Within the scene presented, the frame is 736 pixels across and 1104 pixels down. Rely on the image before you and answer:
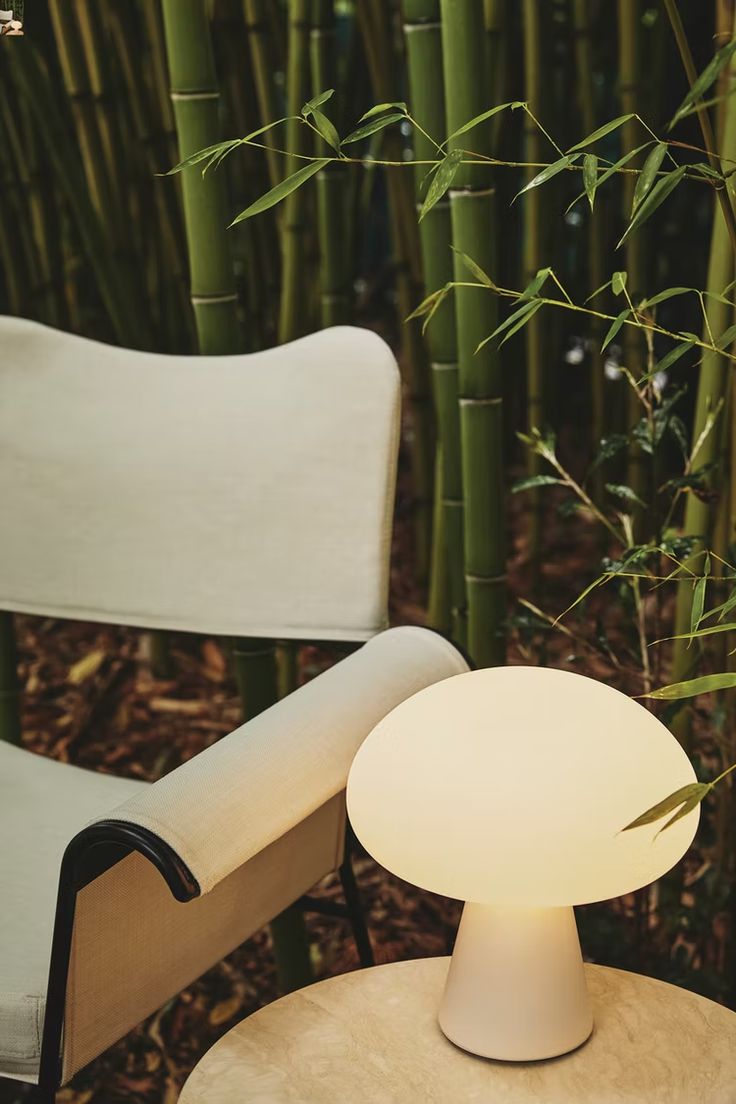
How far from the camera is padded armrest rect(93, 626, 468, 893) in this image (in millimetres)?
911

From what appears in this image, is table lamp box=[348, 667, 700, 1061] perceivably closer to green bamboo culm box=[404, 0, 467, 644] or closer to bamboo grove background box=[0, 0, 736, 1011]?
bamboo grove background box=[0, 0, 736, 1011]

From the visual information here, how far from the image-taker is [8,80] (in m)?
2.27

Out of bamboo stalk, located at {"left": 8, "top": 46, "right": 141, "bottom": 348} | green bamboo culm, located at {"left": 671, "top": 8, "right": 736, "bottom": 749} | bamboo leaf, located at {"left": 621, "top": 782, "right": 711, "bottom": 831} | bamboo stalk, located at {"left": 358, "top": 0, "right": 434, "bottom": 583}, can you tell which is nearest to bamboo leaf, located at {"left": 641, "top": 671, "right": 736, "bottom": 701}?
bamboo leaf, located at {"left": 621, "top": 782, "right": 711, "bottom": 831}

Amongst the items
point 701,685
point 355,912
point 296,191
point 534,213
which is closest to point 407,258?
point 534,213

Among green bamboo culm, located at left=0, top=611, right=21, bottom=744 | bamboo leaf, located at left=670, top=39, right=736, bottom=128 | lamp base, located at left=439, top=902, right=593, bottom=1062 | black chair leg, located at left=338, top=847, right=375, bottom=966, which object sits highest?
bamboo leaf, located at left=670, top=39, right=736, bottom=128

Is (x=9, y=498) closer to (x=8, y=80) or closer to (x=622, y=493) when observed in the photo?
(x=622, y=493)

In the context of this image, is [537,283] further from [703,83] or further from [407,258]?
[407,258]

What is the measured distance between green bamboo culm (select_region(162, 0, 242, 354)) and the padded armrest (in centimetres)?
44

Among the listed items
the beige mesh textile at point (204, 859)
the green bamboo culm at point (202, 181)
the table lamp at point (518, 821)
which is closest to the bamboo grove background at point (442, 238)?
the green bamboo culm at point (202, 181)

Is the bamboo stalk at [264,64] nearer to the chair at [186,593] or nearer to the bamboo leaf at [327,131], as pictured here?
the chair at [186,593]

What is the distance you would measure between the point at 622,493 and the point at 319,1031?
624mm

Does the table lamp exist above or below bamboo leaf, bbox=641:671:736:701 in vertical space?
below

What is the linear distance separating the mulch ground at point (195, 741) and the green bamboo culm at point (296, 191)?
58 cm

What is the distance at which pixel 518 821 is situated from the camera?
0.86 m
